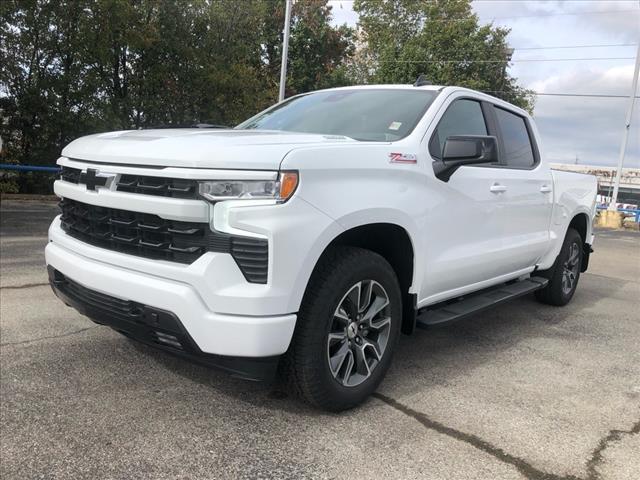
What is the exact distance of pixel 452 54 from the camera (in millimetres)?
33438

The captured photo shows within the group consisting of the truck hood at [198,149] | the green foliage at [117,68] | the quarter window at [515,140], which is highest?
the green foliage at [117,68]

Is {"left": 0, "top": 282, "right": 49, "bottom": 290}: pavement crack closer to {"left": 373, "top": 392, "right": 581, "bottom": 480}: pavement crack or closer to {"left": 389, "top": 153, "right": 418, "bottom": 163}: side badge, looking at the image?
{"left": 373, "top": 392, "right": 581, "bottom": 480}: pavement crack

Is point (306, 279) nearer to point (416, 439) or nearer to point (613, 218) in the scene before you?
point (416, 439)

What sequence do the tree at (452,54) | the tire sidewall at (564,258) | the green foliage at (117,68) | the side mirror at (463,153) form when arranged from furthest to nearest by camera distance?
1. the tree at (452,54)
2. the green foliage at (117,68)
3. the tire sidewall at (564,258)
4. the side mirror at (463,153)

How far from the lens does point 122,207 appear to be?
9.27 ft

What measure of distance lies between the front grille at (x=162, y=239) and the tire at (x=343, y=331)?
42 cm

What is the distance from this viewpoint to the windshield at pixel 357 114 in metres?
3.67

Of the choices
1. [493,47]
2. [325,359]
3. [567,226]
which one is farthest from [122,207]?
[493,47]

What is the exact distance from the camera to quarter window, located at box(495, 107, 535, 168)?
4691 mm

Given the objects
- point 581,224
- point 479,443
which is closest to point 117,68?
point 581,224

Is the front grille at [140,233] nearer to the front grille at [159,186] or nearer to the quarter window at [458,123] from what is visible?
the front grille at [159,186]

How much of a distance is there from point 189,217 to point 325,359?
1.01 m

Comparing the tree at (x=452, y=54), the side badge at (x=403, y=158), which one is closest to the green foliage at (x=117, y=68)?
the side badge at (x=403, y=158)

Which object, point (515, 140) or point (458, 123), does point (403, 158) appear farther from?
point (515, 140)
